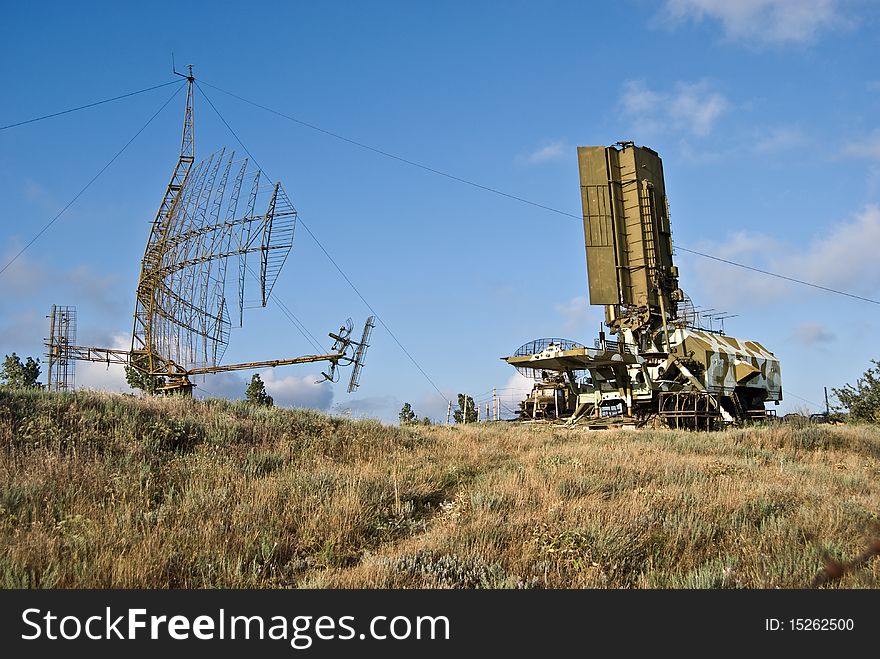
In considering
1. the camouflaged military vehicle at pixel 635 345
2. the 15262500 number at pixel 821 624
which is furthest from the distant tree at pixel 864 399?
the 15262500 number at pixel 821 624

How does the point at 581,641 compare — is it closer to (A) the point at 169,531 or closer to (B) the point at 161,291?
(A) the point at 169,531

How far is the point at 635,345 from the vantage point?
29.8 meters

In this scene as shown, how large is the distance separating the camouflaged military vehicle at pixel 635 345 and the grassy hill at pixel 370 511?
1430 cm

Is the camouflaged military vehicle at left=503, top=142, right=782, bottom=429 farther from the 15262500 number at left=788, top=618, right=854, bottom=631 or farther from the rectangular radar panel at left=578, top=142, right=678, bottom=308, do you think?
the 15262500 number at left=788, top=618, right=854, bottom=631

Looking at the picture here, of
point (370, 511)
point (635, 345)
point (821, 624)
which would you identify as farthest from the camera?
point (635, 345)

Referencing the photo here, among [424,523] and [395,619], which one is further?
[424,523]

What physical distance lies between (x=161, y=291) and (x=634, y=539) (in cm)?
2179

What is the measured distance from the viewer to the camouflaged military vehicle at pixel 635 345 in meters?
28.9

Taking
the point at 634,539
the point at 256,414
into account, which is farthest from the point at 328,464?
the point at 634,539

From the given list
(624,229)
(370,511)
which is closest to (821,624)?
(370,511)

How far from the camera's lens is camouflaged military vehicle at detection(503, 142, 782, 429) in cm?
2888

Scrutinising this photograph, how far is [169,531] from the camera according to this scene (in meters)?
7.54

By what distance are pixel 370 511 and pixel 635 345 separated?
75.0 feet

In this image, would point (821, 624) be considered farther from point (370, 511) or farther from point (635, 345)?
point (635, 345)
